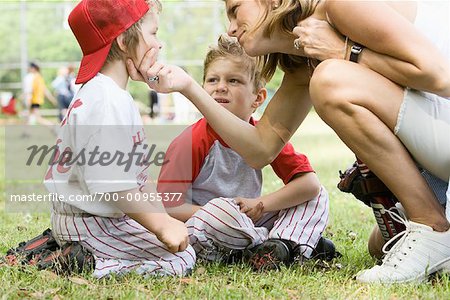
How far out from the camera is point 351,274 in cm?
289

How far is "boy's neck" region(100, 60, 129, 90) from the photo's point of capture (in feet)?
9.50

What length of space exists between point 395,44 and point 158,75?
0.83m

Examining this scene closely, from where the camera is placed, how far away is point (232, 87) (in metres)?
3.47

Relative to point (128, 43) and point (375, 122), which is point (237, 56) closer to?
point (128, 43)

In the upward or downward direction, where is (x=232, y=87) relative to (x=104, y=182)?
upward

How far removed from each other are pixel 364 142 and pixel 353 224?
1.57m

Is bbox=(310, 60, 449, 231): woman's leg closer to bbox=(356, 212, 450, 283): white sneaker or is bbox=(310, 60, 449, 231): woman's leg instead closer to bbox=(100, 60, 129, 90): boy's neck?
bbox=(356, 212, 450, 283): white sneaker

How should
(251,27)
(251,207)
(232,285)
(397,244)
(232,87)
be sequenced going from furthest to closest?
(232,87), (251,207), (251,27), (397,244), (232,285)

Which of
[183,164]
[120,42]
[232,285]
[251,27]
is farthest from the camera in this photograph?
[183,164]

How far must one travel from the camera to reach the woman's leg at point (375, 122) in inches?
105

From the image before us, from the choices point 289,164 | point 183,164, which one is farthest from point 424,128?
point 183,164

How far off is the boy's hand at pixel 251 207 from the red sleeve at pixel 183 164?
0.24 meters

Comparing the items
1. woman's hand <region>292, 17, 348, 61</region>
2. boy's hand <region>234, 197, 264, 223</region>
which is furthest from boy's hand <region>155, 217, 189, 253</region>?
woman's hand <region>292, 17, 348, 61</region>

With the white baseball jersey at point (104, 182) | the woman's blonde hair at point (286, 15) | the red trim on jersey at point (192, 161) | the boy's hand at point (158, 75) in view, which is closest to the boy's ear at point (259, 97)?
the red trim on jersey at point (192, 161)
